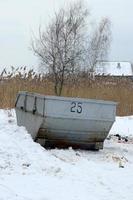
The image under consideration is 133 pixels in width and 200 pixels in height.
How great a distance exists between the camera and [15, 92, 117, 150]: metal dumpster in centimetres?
1151

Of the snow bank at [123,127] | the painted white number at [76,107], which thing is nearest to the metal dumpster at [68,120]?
the painted white number at [76,107]

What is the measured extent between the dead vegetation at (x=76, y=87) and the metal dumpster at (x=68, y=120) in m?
6.45

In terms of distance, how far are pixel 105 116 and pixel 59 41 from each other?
36.6 ft

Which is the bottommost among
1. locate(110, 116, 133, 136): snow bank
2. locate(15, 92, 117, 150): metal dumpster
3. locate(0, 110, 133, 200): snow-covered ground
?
locate(110, 116, 133, 136): snow bank

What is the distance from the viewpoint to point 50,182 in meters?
8.20

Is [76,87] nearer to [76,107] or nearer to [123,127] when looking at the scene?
[123,127]

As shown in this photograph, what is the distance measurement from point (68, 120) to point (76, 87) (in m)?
11.3

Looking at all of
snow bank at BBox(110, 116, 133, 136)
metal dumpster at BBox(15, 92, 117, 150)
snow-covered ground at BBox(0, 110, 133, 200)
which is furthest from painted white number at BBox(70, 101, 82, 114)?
snow bank at BBox(110, 116, 133, 136)

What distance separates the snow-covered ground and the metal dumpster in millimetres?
423

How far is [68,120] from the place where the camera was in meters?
11.7

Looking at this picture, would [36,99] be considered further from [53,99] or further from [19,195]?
[19,195]

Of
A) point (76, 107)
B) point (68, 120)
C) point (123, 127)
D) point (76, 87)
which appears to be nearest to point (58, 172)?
point (68, 120)

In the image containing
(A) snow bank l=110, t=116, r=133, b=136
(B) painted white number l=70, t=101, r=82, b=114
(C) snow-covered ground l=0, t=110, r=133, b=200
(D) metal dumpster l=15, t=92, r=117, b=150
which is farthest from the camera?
(A) snow bank l=110, t=116, r=133, b=136

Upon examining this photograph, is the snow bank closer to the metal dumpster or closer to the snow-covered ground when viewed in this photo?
the metal dumpster
